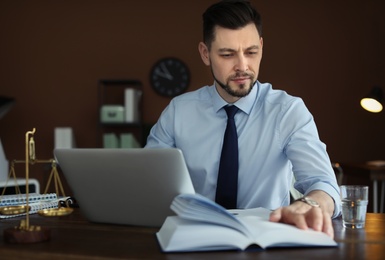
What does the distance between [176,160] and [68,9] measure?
4582 millimetres

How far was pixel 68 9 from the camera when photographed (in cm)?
547

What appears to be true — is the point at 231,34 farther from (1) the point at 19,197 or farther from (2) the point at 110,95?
(2) the point at 110,95

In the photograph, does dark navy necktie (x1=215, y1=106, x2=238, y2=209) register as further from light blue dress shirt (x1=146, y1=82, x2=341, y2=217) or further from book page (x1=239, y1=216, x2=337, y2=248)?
book page (x1=239, y1=216, x2=337, y2=248)

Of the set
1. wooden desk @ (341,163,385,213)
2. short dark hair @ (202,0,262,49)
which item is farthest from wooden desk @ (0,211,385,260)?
wooden desk @ (341,163,385,213)

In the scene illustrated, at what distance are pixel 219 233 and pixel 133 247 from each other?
0.18 m

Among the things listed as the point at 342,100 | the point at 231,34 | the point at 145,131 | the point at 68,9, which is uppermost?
the point at 68,9

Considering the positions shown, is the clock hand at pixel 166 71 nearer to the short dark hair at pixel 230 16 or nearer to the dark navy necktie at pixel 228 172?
the short dark hair at pixel 230 16

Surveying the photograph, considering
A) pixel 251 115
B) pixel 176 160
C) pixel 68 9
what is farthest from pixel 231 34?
pixel 68 9

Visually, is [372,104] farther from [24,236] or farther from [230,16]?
[24,236]

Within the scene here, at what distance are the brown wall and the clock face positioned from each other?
0.06 m

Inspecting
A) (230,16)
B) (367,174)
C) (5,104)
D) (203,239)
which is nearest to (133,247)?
(203,239)

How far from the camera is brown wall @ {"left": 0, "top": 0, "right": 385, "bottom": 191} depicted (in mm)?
5168

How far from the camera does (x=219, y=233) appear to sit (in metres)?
1.09

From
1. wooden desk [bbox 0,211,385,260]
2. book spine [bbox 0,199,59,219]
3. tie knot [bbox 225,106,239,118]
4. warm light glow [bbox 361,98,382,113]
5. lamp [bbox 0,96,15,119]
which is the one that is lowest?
book spine [bbox 0,199,59,219]
